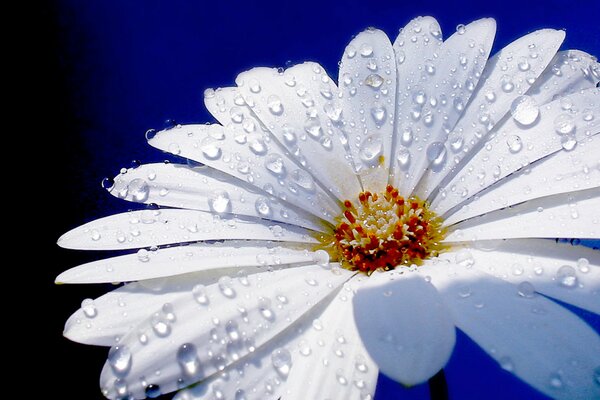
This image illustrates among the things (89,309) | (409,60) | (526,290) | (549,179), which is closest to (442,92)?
(409,60)

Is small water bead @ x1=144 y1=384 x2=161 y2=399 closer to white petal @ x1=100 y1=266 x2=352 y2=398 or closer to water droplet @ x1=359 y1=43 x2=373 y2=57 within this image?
white petal @ x1=100 y1=266 x2=352 y2=398

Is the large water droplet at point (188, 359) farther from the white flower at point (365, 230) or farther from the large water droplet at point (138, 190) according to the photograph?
the large water droplet at point (138, 190)

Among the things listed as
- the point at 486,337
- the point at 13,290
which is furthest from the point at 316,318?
the point at 13,290

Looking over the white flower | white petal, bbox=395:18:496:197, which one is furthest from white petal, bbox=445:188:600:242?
white petal, bbox=395:18:496:197

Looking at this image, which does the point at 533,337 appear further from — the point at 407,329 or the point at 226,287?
the point at 226,287

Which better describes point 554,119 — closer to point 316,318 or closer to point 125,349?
point 316,318

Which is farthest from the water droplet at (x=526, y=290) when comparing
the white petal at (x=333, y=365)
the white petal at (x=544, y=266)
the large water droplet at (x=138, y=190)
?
the large water droplet at (x=138, y=190)
